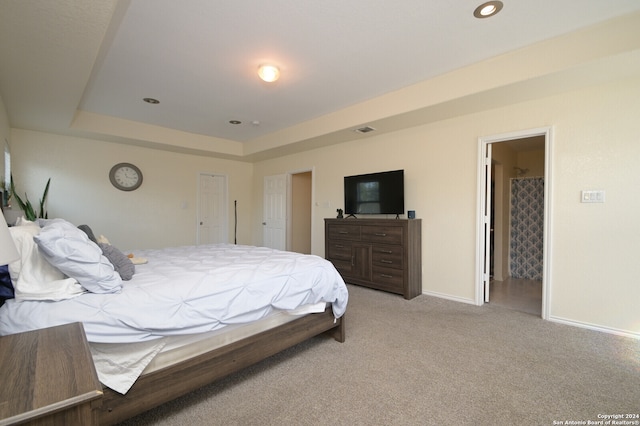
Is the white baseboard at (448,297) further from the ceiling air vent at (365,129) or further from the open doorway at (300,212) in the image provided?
the open doorway at (300,212)

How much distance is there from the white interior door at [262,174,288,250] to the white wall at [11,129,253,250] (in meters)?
0.80

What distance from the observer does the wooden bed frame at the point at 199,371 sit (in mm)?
1366

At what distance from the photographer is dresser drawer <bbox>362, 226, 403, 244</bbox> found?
3.74 metres

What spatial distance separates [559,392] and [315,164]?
14.3 ft

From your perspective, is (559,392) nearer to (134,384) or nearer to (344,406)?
(344,406)

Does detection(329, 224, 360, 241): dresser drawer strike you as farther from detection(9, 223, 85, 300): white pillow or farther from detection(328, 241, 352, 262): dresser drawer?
detection(9, 223, 85, 300): white pillow

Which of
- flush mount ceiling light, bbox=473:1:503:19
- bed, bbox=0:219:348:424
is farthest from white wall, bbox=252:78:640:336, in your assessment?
bed, bbox=0:219:348:424

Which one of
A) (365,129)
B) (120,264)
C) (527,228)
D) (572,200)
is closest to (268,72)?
(365,129)

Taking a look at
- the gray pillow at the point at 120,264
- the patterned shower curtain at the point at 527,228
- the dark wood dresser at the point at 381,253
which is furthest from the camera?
the patterned shower curtain at the point at 527,228

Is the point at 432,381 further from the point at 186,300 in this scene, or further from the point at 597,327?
the point at 597,327

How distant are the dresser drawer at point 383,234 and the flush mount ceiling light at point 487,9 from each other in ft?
7.49

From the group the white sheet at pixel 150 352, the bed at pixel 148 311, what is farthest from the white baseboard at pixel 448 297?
the white sheet at pixel 150 352

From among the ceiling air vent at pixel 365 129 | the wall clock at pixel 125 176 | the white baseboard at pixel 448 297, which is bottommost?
the white baseboard at pixel 448 297

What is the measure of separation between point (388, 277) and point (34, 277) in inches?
134
